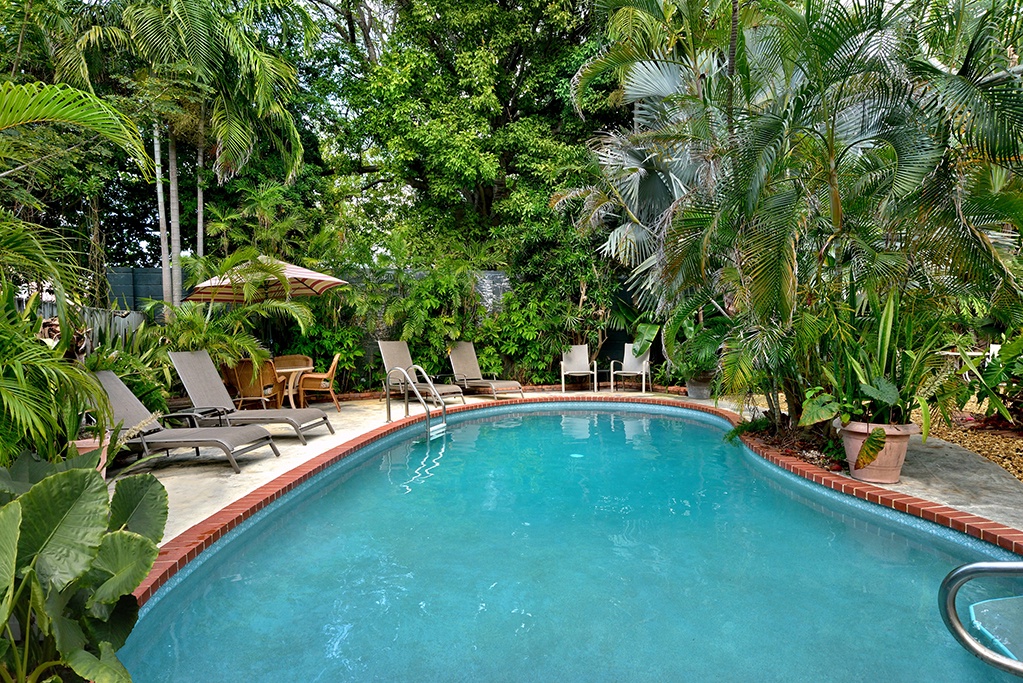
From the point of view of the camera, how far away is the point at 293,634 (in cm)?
291

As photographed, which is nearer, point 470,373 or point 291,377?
point 291,377

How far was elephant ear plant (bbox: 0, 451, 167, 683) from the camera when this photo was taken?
172cm

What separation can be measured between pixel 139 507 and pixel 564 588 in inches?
85.3

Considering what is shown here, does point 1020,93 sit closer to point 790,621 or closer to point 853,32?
point 853,32

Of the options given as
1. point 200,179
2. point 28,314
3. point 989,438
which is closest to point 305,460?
point 28,314

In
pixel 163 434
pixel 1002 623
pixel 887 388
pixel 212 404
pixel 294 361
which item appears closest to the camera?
pixel 1002 623

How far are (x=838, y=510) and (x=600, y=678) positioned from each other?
311cm

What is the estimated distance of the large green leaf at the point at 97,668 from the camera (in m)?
1.67

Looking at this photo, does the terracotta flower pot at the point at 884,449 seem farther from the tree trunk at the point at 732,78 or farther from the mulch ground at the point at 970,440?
the tree trunk at the point at 732,78

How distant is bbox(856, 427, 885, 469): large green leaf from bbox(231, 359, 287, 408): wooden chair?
6954 millimetres

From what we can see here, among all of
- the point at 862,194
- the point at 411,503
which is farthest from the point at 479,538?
the point at 862,194

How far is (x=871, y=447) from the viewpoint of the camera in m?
4.77

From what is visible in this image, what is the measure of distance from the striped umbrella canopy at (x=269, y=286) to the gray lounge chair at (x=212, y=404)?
1.91m

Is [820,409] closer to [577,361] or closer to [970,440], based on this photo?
[970,440]
